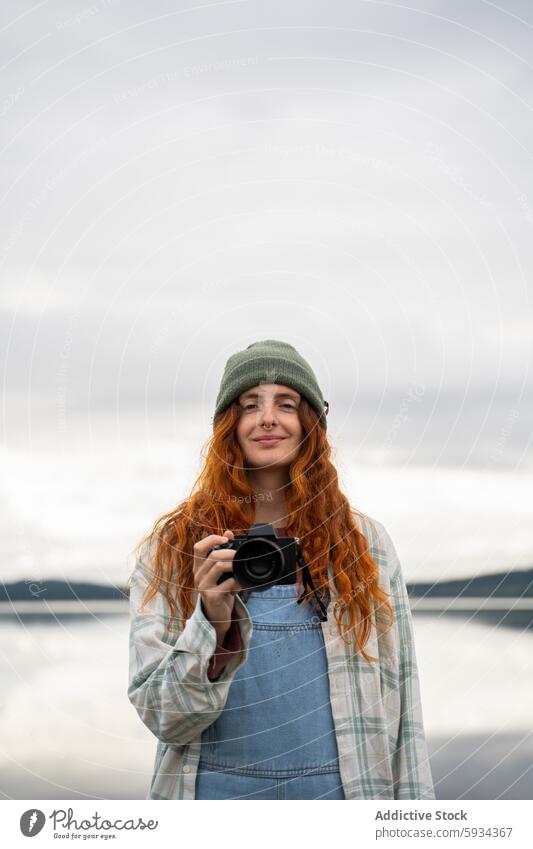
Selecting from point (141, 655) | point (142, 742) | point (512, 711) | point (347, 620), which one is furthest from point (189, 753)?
point (512, 711)

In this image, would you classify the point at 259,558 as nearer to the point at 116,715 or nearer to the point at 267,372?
the point at 267,372

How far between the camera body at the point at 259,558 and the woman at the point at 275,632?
17 millimetres

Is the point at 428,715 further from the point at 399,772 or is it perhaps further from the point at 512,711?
the point at 399,772

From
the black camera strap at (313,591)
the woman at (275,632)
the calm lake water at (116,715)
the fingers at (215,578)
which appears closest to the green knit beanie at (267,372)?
the woman at (275,632)

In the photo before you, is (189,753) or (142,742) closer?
(189,753)

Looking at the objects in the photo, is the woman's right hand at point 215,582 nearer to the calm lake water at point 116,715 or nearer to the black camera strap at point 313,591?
the black camera strap at point 313,591

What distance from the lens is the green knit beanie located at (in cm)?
213

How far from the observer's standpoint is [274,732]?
1.91m

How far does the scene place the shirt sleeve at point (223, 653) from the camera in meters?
1.82

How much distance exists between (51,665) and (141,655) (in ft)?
4.36

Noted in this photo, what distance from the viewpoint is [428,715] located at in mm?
3146

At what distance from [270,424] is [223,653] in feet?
1.82

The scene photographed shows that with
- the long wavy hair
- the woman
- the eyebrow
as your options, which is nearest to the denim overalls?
the woman

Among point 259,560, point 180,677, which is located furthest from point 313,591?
point 180,677
